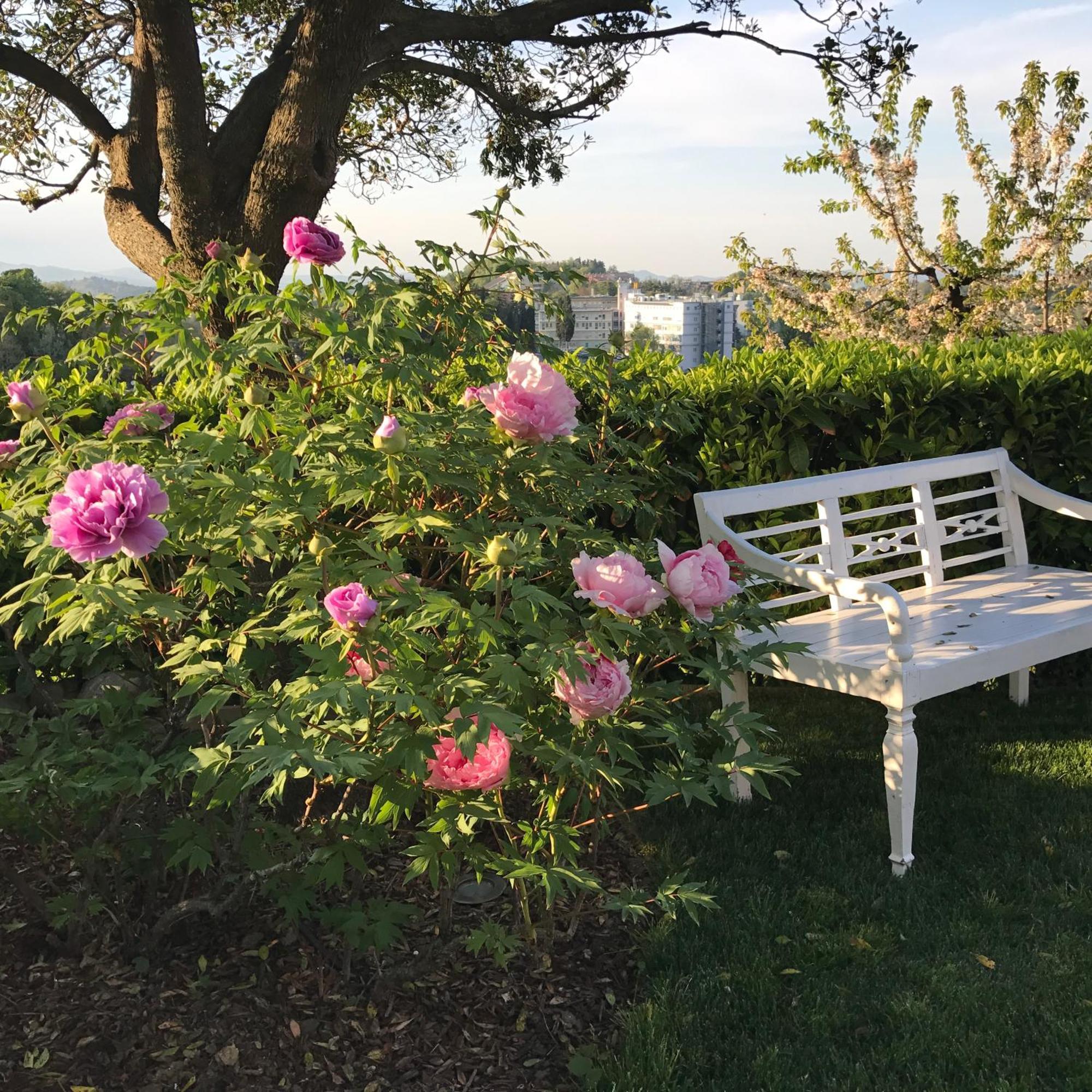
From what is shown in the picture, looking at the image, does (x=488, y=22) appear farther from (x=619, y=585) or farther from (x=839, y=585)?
(x=619, y=585)

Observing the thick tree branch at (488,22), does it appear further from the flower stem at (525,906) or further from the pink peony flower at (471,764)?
the pink peony flower at (471,764)

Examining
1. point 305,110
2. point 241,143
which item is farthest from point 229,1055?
point 241,143

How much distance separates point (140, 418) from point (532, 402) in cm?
93

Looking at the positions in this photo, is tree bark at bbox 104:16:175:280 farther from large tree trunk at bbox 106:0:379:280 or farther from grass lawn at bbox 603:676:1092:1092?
grass lawn at bbox 603:676:1092:1092

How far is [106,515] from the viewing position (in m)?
1.86

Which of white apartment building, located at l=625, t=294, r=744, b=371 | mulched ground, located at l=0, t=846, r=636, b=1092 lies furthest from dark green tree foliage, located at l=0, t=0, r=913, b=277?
white apartment building, located at l=625, t=294, r=744, b=371

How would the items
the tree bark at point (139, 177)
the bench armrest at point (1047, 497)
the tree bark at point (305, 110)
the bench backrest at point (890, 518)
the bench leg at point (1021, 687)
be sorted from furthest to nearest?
the tree bark at point (139, 177) → the tree bark at point (305, 110) → the bench leg at point (1021, 687) → the bench armrest at point (1047, 497) → the bench backrest at point (890, 518)

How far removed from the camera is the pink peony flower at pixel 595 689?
2109 millimetres

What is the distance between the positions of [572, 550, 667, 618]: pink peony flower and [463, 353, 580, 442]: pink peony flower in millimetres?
310

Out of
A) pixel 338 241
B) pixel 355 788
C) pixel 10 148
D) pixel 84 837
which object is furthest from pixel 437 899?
pixel 10 148

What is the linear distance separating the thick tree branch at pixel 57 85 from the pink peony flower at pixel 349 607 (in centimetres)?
823

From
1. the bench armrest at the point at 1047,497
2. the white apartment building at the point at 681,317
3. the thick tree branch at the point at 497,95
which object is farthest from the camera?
the white apartment building at the point at 681,317

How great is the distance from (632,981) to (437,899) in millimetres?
619

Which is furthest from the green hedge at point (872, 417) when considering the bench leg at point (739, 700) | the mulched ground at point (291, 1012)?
the mulched ground at point (291, 1012)
